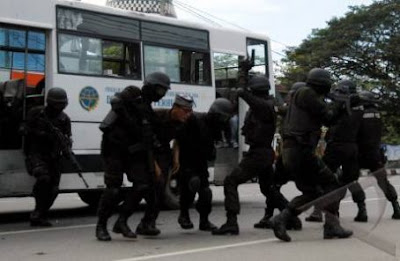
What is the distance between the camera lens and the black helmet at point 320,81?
6910mm

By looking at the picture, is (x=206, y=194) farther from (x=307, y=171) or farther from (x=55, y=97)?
(x=55, y=97)

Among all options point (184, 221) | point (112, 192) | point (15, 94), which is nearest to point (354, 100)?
point (184, 221)

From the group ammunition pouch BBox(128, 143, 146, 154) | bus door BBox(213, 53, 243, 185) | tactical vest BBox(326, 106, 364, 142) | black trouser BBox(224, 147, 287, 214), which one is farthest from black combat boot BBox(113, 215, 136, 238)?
bus door BBox(213, 53, 243, 185)

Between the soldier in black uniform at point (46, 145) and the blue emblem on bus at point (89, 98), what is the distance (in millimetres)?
923

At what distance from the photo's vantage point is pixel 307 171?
6.94m

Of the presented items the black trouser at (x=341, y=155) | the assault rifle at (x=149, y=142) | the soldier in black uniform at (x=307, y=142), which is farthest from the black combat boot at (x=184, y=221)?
the black trouser at (x=341, y=155)

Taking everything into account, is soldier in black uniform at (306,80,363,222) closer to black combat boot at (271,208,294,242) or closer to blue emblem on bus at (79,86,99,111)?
black combat boot at (271,208,294,242)

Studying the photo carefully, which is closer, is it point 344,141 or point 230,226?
point 230,226

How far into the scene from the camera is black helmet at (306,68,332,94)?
22.7 ft

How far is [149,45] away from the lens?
10352 millimetres

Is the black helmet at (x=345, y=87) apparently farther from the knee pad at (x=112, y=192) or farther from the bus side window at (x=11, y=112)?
the bus side window at (x=11, y=112)

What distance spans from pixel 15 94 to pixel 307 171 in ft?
13.5

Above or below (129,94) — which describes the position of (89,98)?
above

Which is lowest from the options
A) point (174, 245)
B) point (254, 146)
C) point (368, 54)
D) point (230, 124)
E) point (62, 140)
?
point (174, 245)
